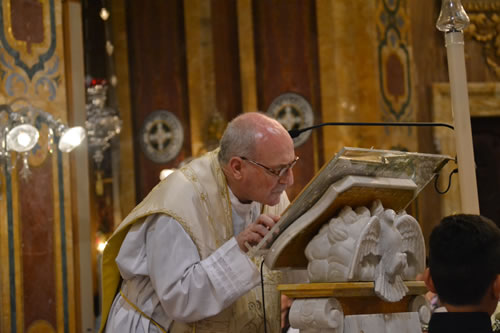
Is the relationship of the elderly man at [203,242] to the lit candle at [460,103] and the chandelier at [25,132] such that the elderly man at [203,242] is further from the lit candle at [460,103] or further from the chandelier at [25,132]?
the chandelier at [25,132]

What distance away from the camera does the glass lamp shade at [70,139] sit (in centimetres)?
684

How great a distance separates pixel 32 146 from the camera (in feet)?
21.9

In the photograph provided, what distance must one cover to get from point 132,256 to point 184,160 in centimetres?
651

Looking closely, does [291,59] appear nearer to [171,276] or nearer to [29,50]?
[29,50]

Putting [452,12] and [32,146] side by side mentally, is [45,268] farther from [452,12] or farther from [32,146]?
[452,12]

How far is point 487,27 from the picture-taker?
9531 millimetres

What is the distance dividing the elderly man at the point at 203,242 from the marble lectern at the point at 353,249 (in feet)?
0.80

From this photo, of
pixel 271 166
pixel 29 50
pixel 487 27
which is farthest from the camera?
pixel 487 27

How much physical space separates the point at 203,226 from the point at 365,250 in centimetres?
88

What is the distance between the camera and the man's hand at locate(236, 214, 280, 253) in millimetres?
2816

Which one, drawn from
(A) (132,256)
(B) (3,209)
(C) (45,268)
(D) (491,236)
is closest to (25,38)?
(B) (3,209)

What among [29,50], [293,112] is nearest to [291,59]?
[293,112]

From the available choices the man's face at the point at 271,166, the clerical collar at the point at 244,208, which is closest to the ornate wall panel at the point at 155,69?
the clerical collar at the point at 244,208

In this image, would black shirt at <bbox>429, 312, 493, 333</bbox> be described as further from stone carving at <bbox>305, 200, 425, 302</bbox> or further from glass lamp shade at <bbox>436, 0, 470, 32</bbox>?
glass lamp shade at <bbox>436, 0, 470, 32</bbox>
